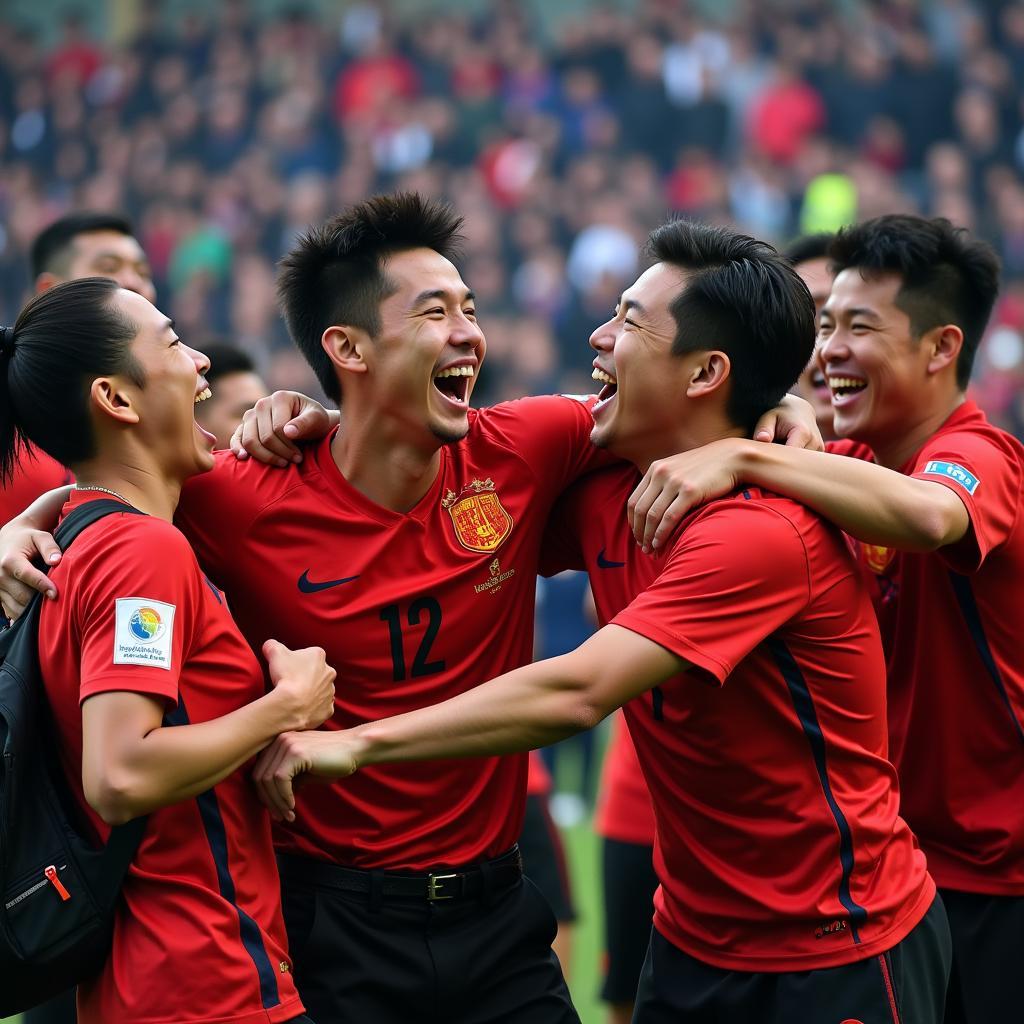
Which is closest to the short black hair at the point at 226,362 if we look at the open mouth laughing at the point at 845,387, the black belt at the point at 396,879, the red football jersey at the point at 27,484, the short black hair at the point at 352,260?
the red football jersey at the point at 27,484

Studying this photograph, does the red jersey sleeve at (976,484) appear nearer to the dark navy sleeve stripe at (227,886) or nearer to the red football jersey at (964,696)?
the red football jersey at (964,696)

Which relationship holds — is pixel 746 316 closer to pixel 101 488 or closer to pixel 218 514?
pixel 218 514

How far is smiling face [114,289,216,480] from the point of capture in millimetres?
3340

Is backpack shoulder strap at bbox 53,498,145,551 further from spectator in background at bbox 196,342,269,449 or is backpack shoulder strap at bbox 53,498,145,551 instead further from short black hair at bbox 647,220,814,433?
spectator in background at bbox 196,342,269,449

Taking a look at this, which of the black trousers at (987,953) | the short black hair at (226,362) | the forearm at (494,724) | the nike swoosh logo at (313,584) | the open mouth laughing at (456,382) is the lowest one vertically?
the black trousers at (987,953)

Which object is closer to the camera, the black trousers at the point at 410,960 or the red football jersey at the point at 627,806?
the black trousers at the point at 410,960

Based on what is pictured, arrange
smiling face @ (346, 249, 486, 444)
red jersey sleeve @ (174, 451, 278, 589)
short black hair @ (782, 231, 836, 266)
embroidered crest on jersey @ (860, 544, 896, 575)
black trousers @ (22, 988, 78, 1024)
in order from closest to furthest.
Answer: red jersey sleeve @ (174, 451, 278, 589) < smiling face @ (346, 249, 486, 444) < embroidered crest on jersey @ (860, 544, 896, 575) < black trousers @ (22, 988, 78, 1024) < short black hair @ (782, 231, 836, 266)

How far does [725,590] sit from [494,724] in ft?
1.85

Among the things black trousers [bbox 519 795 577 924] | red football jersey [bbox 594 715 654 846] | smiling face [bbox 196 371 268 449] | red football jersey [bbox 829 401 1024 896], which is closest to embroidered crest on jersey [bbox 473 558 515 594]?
red football jersey [bbox 829 401 1024 896]

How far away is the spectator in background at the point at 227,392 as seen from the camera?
563 cm

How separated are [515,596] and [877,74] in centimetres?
1211

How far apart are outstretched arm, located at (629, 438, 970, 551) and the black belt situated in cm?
92

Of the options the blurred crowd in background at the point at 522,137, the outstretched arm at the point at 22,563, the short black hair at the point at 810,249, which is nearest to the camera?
the outstretched arm at the point at 22,563

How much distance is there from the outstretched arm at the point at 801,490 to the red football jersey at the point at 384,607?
0.51 metres
